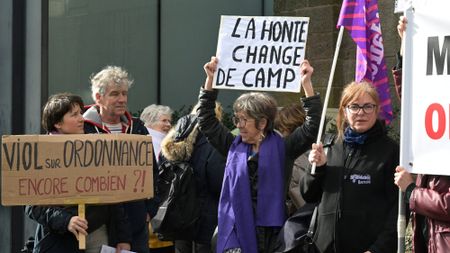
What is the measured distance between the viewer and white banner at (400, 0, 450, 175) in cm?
452

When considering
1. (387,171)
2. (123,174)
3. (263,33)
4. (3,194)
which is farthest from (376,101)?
(3,194)

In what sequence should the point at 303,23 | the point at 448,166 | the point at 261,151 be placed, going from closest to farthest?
the point at 448,166
the point at 261,151
the point at 303,23

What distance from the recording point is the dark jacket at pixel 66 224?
5.23 meters

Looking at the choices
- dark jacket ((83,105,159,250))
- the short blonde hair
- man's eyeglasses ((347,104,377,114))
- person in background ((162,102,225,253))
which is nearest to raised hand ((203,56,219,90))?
person in background ((162,102,225,253))

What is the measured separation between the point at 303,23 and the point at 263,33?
0.30 m

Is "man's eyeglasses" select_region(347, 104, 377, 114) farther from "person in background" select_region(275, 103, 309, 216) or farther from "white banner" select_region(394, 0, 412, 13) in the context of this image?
"person in background" select_region(275, 103, 309, 216)

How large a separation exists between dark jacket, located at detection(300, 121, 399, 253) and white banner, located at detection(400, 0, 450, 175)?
52 cm

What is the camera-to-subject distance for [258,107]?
18.4ft

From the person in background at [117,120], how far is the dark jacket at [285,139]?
44cm

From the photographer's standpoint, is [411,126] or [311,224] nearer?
[411,126]

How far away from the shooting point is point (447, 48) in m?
4.54

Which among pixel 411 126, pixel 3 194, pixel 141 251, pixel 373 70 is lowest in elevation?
pixel 141 251

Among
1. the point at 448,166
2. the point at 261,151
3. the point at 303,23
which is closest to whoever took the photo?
the point at 448,166

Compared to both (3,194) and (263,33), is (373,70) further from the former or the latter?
(3,194)
